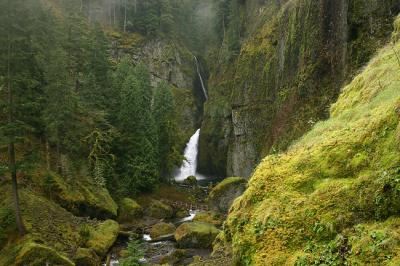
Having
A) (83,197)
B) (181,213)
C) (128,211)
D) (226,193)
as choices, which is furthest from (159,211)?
(83,197)

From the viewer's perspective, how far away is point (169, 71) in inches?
Answer: 3022

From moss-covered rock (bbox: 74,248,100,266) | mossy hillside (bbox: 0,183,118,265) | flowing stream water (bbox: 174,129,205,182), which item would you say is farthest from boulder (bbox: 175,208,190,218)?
flowing stream water (bbox: 174,129,205,182)

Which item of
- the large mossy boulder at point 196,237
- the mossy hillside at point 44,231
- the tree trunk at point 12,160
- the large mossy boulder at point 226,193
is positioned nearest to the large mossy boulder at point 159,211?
the large mossy boulder at point 226,193

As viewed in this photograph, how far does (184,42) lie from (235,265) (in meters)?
79.7

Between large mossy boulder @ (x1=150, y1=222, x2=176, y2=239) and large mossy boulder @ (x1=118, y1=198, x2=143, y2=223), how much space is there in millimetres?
3864

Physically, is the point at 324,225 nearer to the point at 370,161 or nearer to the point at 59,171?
the point at 370,161

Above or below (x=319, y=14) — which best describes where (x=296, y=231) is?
below

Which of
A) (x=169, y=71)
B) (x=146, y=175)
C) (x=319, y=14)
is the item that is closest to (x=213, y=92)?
(x=169, y=71)

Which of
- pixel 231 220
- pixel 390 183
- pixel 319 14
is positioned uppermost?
pixel 319 14

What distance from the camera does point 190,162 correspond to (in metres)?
59.8

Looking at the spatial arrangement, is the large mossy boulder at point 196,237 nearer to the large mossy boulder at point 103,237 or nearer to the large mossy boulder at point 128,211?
the large mossy boulder at point 103,237

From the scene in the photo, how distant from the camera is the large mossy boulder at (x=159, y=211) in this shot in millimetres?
35875

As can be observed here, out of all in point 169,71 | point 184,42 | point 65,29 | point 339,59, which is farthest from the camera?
point 184,42

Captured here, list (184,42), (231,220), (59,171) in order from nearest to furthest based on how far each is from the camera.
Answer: (231,220) < (59,171) < (184,42)
